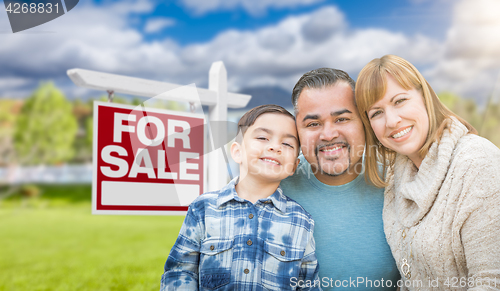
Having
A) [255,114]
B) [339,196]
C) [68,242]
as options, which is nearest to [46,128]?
[68,242]

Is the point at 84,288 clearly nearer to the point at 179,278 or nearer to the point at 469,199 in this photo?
the point at 179,278

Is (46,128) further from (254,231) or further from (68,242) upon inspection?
(254,231)

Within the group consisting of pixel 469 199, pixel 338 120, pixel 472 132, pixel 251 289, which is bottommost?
pixel 251 289

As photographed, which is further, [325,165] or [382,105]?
[325,165]

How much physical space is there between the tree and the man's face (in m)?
12.1

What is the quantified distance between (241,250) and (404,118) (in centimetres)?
84

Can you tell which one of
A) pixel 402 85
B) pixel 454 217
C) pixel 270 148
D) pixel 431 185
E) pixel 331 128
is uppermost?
pixel 402 85

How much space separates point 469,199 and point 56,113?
13744 millimetres

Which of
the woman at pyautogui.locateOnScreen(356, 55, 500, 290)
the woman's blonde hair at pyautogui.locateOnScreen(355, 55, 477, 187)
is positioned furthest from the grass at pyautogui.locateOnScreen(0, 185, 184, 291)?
the woman's blonde hair at pyautogui.locateOnScreen(355, 55, 477, 187)

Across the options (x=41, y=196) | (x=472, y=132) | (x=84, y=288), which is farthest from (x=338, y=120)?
(x=41, y=196)

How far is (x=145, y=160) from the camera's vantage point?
6.71ft

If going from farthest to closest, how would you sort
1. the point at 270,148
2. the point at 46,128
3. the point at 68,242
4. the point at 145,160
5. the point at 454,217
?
the point at 46,128 → the point at 68,242 → the point at 145,160 → the point at 270,148 → the point at 454,217

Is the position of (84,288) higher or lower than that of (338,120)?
lower

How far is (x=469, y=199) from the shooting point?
1.14 m
